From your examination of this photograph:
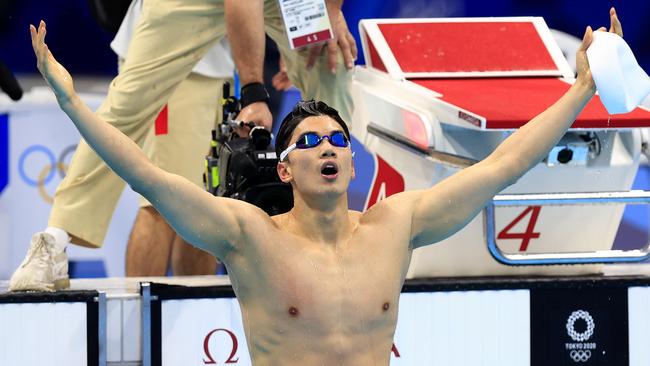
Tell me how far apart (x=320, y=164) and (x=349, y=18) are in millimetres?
2804

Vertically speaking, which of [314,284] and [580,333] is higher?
[314,284]

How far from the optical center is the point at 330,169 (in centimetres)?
311

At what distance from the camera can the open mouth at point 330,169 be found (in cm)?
310

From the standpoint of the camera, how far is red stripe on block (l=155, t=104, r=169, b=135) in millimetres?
5383

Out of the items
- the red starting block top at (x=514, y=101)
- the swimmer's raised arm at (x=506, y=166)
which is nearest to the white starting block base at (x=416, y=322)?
the red starting block top at (x=514, y=101)

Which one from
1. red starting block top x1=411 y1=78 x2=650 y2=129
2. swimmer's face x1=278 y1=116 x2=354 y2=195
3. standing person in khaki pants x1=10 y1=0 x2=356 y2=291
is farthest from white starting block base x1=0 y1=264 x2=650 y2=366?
swimmer's face x1=278 y1=116 x2=354 y2=195

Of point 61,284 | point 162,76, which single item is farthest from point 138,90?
point 61,284

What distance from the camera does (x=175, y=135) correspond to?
5398mm

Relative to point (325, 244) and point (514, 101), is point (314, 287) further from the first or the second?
point (514, 101)

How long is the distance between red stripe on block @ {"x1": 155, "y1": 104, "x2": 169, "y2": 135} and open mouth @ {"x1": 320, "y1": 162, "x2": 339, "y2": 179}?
237cm

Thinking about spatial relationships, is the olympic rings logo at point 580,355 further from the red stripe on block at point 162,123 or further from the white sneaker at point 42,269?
the red stripe on block at point 162,123

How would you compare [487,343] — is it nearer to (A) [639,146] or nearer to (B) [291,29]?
(A) [639,146]

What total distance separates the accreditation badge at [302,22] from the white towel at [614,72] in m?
1.65

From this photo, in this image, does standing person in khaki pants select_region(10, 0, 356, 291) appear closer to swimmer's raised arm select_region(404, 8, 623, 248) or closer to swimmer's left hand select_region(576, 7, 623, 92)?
swimmer's raised arm select_region(404, 8, 623, 248)
